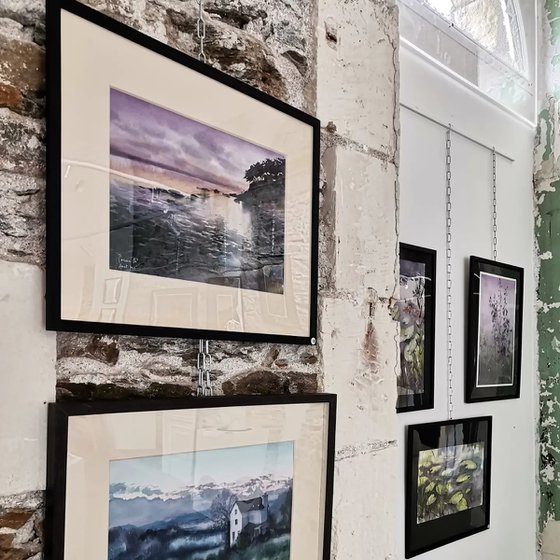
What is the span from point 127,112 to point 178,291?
27cm

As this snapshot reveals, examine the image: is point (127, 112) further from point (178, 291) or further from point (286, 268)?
point (286, 268)

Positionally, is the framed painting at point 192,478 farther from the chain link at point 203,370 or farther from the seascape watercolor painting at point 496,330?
the seascape watercolor painting at point 496,330

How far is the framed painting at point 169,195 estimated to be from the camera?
80 centimetres

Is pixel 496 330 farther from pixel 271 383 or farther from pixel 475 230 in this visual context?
pixel 271 383

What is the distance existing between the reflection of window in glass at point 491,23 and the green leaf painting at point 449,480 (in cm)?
138

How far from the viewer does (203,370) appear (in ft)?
3.21

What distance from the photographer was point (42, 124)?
2.62 ft

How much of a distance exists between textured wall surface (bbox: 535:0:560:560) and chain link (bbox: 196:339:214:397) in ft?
5.82

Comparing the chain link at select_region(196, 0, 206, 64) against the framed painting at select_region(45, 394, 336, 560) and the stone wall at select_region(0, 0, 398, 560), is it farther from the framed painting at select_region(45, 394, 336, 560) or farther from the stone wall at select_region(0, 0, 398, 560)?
the framed painting at select_region(45, 394, 336, 560)

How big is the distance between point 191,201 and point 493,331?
150cm

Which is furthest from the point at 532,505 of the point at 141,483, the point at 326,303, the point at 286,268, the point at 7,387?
the point at 7,387

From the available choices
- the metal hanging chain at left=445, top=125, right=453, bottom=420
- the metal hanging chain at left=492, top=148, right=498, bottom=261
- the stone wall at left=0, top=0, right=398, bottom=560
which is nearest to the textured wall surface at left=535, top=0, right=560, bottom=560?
the metal hanging chain at left=492, top=148, right=498, bottom=261

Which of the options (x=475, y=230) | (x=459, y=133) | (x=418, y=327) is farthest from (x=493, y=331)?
(x=459, y=133)

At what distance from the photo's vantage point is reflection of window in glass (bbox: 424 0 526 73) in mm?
2092
